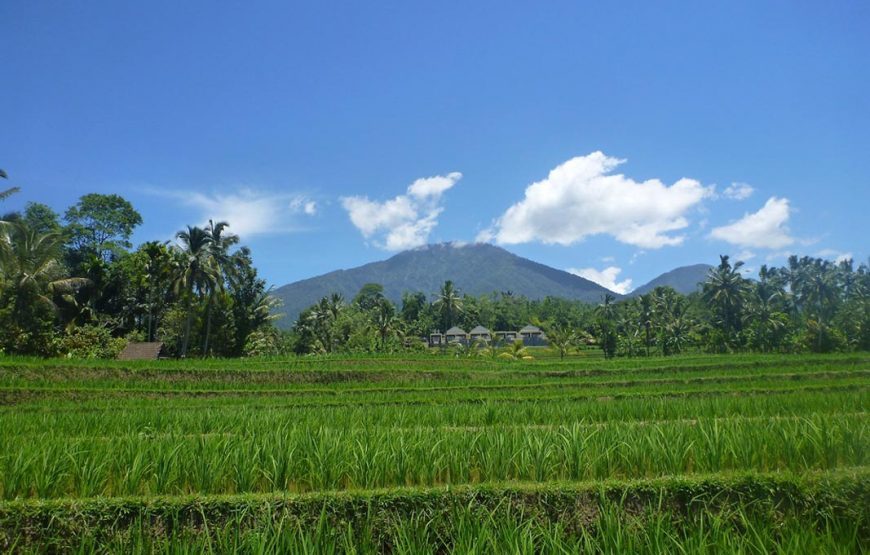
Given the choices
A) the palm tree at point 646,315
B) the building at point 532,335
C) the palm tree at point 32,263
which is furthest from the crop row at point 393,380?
the building at point 532,335

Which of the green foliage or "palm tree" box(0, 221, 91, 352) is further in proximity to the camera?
the green foliage

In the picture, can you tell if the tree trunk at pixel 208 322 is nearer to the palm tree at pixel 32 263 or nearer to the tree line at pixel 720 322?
the palm tree at pixel 32 263

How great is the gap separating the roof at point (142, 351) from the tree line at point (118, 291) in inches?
55.0

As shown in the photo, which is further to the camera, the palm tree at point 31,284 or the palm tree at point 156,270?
the palm tree at point 156,270

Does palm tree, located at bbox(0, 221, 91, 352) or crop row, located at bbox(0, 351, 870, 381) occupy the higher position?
palm tree, located at bbox(0, 221, 91, 352)

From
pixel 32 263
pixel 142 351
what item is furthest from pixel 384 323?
pixel 32 263

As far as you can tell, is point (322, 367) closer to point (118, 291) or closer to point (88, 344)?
point (88, 344)

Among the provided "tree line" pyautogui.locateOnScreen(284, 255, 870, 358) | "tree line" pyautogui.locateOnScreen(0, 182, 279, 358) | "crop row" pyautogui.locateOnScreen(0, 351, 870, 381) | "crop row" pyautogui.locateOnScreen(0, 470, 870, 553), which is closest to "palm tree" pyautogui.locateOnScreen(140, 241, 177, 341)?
"tree line" pyautogui.locateOnScreen(0, 182, 279, 358)

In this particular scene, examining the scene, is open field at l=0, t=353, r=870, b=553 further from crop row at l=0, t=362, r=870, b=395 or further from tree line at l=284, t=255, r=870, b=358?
tree line at l=284, t=255, r=870, b=358

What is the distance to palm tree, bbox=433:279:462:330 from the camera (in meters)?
68.3

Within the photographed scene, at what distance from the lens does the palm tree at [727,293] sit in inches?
1937

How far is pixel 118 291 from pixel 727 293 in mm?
55473

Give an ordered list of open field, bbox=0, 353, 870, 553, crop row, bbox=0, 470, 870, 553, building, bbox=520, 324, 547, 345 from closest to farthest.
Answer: open field, bbox=0, 353, 870, 553 < crop row, bbox=0, 470, 870, 553 < building, bbox=520, 324, 547, 345

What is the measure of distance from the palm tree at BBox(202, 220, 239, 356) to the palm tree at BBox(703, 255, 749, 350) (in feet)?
150
